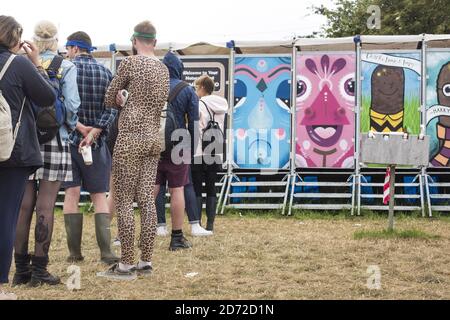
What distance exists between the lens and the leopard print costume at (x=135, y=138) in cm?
546

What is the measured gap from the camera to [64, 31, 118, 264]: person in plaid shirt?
6141mm

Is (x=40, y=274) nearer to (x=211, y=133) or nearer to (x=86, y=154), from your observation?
(x=86, y=154)

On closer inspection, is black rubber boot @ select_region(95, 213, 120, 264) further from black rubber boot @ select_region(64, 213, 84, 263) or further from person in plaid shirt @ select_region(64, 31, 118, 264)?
black rubber boot @ select_region(64, 213, 84, 263)

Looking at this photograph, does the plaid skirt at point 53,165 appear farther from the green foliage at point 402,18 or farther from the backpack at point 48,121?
the green foliage at point 402,18

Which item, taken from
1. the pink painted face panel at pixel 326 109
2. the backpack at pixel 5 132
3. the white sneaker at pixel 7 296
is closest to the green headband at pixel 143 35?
the backpack at pixel 5 132

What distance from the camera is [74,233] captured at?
249 inches

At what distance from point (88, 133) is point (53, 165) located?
2.68 ft

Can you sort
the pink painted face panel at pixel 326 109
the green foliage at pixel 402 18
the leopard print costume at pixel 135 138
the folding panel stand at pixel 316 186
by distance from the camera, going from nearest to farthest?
the leopard print costume at pixel 135 138 → the folding panel stand at pixel 316 186 → the pink painted face panel at pixel 326 109 → the green foliage at pixel 402 18

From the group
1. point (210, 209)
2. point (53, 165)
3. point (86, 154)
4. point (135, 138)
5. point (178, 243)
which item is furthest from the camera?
point (210, 209)

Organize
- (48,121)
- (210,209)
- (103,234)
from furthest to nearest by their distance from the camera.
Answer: (210,209)
(103,234)
(48,121)

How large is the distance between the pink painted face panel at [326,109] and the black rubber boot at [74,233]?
544 cm

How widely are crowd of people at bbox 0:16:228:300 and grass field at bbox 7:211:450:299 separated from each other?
29cm

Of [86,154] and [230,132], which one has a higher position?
[86,154]

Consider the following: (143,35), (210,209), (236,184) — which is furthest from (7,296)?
(236,184)
